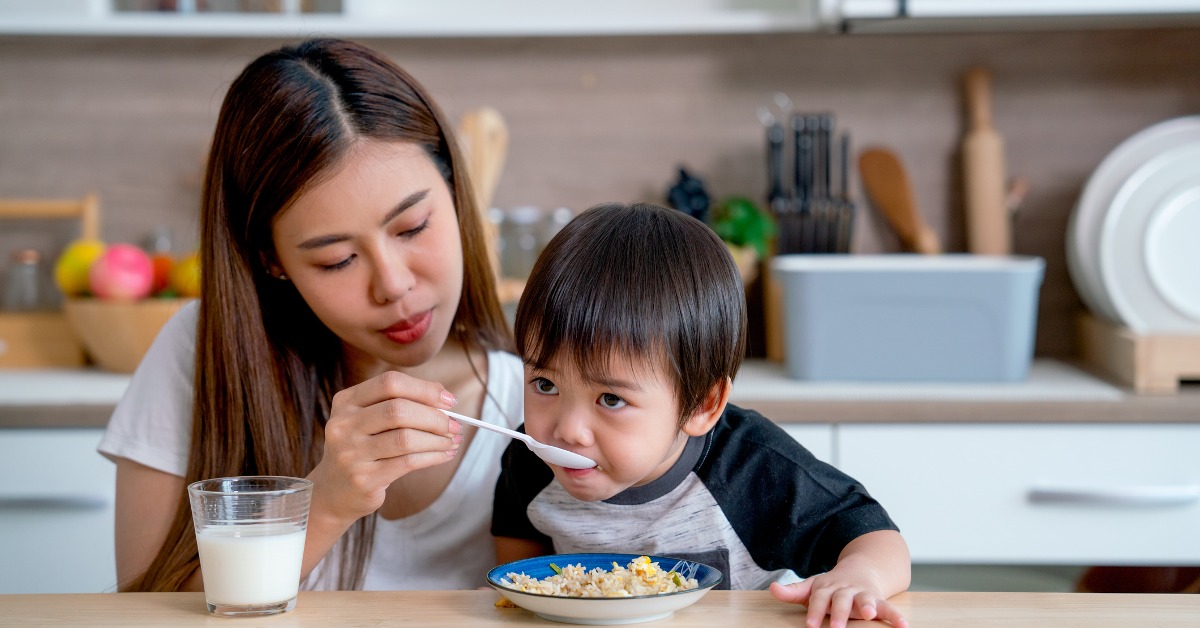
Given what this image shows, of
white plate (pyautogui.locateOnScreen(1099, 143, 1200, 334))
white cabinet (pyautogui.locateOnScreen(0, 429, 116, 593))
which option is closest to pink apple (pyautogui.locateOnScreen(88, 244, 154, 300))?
white cabinet (pyautogui.locateOnScreen(0, 429, 116, 593))


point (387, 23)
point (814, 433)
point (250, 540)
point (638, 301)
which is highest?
point (387, 23)

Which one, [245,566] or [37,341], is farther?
[37,341]

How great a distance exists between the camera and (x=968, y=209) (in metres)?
2.40

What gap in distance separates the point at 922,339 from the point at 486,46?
1.13 m

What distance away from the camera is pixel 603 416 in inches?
38.1

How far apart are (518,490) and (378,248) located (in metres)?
0.28

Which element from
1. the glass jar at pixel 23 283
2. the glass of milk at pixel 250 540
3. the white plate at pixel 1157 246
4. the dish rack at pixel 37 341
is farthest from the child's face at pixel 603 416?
the glass jar at pixel 23 283

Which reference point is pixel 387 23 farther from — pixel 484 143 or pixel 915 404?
pixel 915 404

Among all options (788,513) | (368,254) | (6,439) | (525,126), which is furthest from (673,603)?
(525,126)

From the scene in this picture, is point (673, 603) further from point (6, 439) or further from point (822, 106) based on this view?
point (822, 106)

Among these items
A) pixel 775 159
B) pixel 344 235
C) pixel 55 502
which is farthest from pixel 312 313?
pixel 775 159

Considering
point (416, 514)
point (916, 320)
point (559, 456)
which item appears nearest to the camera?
point (559, 456)

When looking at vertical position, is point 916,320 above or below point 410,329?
below

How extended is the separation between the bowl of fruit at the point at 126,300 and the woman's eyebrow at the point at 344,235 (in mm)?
1037
